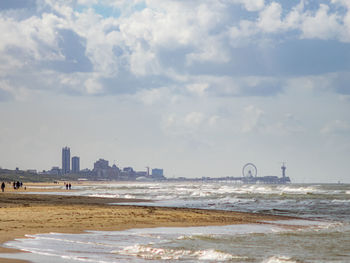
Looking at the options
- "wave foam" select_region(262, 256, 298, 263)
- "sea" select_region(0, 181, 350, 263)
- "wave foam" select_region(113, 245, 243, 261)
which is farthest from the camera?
"wave foam" select_region(113, 245, 243, 261)

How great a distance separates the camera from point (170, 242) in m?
17.0

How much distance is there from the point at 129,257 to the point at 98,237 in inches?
173

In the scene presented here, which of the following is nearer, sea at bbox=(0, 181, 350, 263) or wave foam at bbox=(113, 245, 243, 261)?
sea at bbox=(0, 181, 350, 263)

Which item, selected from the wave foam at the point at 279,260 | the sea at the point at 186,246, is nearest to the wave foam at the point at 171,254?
the sea at the point at 186,246

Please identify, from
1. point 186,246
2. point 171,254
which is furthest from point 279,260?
point 186,246

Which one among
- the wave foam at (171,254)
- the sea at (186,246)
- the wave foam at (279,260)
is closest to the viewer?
the wave foam at (279,260)

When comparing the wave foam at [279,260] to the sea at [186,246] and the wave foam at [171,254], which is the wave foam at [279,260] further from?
the wave foam at [171,254]

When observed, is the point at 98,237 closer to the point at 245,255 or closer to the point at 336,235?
the point at 245,255

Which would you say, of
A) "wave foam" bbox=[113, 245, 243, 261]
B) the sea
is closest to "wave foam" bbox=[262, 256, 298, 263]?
the sea

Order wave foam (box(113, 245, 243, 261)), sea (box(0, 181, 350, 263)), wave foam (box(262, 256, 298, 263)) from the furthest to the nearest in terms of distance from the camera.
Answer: wave foam (box(113, 245, 243, 261))
sea (box(0, 181, 350, 263))
wave foam (box(262, 256, 298, 263))

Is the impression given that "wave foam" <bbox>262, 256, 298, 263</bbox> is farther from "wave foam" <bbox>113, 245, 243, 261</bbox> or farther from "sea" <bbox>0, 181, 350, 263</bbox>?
"wave foam" <bbox>113, 245, 243, 261</bbox>

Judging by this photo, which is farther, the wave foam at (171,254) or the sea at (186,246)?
the wave foam at (171,254)

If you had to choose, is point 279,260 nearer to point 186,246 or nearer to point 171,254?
point 171,254

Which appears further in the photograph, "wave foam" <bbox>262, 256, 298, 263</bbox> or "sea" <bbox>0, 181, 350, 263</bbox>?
"sea" <bbox>0, 181, 350, 263</bbox>
